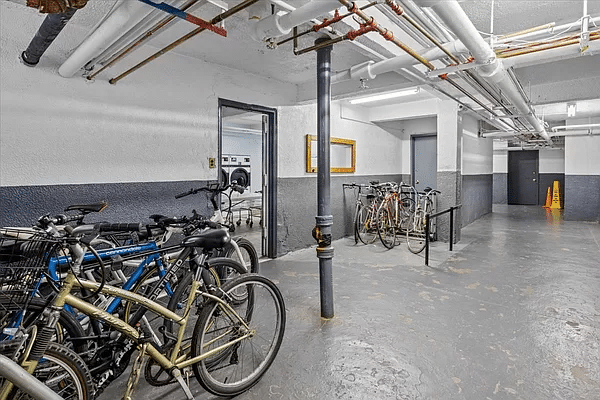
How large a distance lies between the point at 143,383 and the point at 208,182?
85.1 inches

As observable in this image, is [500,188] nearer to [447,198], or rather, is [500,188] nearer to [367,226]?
[447,198]

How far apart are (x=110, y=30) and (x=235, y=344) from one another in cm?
191

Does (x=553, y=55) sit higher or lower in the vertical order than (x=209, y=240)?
higher

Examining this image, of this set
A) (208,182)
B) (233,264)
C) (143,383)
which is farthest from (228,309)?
(208,182)

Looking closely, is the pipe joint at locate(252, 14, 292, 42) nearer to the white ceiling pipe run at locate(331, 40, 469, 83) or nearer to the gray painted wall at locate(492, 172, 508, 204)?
the white ceiling pipe run at locate(331, 40, 469, 83)

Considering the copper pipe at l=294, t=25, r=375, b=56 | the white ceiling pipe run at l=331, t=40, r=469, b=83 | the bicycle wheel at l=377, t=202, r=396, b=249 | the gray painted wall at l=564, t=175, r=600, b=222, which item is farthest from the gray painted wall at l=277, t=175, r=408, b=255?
the gray painted wall at l=564, t=175, r=600, b=222

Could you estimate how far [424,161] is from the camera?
7523mm

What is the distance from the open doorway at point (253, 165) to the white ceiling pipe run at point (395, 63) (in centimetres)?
131

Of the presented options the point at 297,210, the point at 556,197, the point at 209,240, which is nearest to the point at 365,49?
the point at 209,240

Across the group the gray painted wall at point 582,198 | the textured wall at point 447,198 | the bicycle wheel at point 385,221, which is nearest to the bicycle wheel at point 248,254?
the bicycle wheel at point 385,221

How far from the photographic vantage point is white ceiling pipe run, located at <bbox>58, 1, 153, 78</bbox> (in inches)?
74.0

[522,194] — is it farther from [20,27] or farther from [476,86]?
[20,27]

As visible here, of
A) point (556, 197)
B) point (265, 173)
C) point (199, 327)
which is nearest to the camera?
point (199, 327)

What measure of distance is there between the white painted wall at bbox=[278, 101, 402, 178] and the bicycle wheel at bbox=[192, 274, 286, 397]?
272 centimetres
